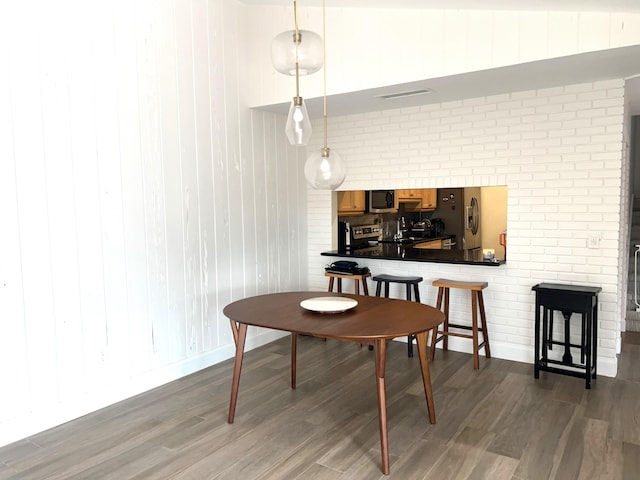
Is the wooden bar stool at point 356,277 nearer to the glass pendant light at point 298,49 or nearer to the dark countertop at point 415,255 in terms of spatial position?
the dark countertop at point 415,255

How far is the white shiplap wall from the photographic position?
286 cm

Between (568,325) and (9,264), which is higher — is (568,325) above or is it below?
below

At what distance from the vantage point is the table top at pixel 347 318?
253cm

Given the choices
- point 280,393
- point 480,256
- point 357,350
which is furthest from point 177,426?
point 480,256

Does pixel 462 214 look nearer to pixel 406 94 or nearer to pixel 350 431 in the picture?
pixel 406 94

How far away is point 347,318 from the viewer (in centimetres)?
284

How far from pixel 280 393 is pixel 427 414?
108 cm

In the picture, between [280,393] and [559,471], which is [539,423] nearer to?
[559,471]

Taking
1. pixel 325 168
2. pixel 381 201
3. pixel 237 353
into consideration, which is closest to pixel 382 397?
pixel 237 353

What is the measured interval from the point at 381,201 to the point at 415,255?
3.50 feet

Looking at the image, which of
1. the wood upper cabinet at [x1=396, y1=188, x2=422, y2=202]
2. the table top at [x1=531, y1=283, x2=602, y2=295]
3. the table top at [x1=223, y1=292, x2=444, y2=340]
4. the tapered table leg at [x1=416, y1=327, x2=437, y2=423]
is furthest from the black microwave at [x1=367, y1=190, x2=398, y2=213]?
the tapered table leg at [x1=416, y1=327, x2=437, y2=423]

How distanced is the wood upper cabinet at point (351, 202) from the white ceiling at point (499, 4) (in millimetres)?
2074

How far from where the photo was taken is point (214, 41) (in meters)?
4.07

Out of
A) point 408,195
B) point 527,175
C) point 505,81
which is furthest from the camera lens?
point 408,195
